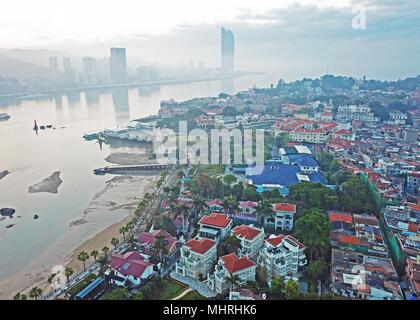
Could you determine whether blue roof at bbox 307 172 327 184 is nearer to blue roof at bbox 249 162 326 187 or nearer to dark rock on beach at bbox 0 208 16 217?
blue roof at bbox 249 162 326 187

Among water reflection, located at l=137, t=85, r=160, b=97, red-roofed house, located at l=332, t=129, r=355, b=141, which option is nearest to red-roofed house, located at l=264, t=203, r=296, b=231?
red-roofed house, located at l=332, t=129, r=355, b=141

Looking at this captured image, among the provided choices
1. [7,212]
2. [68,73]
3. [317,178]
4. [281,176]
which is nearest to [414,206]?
[317,178]

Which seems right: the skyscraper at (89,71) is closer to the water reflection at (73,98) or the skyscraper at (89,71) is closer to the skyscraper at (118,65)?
the skyscraper at (118,65)

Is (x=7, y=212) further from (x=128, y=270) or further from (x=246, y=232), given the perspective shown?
(x=246, y=232)

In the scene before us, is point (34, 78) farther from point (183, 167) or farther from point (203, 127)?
point (183, 167)

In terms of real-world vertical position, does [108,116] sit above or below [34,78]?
below

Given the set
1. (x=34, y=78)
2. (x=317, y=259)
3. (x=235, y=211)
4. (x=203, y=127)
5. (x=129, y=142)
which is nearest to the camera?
(x=317, y=259)
